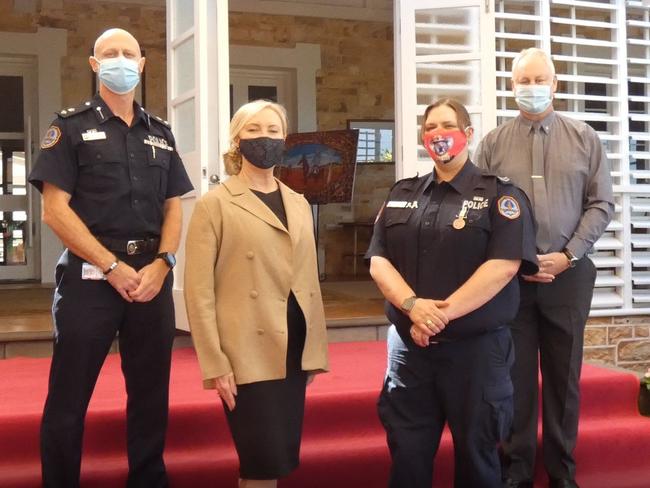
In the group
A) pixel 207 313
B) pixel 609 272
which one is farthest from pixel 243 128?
pixel 609 272

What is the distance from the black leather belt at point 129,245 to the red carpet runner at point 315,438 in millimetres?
840

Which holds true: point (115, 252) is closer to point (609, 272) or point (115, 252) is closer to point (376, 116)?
point (609, 272)

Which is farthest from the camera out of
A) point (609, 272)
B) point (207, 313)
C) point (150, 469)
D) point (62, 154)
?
point (609, 272)

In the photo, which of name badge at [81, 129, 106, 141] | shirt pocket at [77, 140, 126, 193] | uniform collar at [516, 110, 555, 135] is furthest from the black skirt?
uniform collar at [516, 110, 555, 135]

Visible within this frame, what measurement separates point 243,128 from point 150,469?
120 centimetres

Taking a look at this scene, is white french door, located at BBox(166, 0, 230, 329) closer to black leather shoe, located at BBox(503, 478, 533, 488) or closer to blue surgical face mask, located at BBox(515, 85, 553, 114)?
blue surgical face mask, located at BBox(515, 85, 553, 114)

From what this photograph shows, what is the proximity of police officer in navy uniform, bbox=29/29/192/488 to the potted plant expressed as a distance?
2212 millimetres

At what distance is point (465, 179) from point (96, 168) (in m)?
1.15

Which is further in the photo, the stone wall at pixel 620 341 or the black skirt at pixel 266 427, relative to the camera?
the stone wall at pixel 620 341

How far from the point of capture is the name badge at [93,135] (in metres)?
2.34

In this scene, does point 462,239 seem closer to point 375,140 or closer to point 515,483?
point 515,483

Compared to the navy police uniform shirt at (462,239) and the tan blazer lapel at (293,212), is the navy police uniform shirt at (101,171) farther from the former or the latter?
the navy police uniform shirt at (462,239)

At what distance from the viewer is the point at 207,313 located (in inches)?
78.9

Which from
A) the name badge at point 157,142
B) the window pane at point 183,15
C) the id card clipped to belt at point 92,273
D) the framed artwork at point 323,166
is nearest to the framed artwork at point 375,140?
the framed artwork at point 323,166
